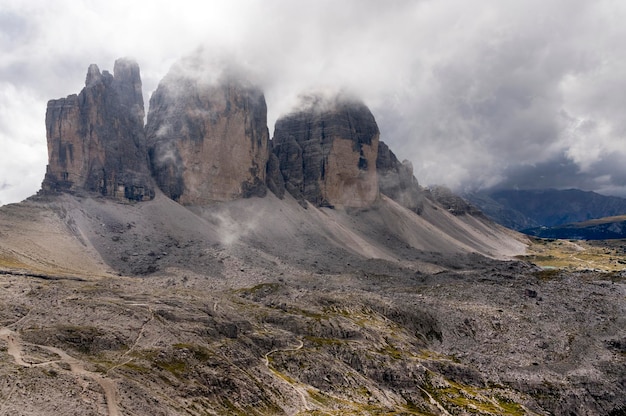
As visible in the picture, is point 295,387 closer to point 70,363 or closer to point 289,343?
point 289,343

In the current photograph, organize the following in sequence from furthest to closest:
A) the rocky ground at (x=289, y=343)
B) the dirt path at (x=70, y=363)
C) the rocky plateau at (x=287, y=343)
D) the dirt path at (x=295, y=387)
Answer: the dirt path at (x=295, y=387) → the rocky plateau at (x=287, y=343) → the rocky ground at (x=289, y=343) → the dirt path at (x=70, y=363)

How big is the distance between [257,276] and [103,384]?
11592cm

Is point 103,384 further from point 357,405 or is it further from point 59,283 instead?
point 59,283

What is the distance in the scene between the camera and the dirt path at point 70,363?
226 feet

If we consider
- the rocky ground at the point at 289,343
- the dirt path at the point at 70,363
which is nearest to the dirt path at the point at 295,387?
the rocky ground at the point at 289,343

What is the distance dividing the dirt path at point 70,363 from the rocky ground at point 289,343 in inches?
11.7

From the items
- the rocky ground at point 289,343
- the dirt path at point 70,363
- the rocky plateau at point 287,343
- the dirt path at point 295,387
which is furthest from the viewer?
the dirt path at point 295,387


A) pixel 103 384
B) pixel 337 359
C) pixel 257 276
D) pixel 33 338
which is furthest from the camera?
pixel 257 276

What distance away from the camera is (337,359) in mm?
111438

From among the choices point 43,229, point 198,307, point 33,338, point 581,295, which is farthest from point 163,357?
point 581,295

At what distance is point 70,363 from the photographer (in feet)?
252

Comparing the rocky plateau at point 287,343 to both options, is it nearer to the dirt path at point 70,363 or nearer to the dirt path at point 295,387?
the dirt path at point 70,363

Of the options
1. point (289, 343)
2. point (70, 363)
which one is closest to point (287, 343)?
point (289, 343)

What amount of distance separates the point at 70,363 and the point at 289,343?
49796mm
